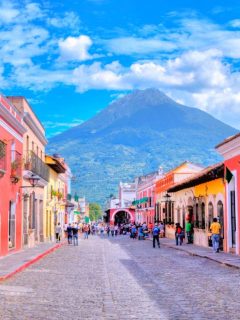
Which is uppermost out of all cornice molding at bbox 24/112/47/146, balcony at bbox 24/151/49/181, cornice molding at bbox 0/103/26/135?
cornice molding at bbox 24/112/47/146

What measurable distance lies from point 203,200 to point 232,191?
7.05 m

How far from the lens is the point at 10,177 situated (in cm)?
2367

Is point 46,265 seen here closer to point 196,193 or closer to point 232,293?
point 232,293

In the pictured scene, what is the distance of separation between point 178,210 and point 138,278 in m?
27.7

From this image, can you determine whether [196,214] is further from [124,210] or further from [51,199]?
[124,210]

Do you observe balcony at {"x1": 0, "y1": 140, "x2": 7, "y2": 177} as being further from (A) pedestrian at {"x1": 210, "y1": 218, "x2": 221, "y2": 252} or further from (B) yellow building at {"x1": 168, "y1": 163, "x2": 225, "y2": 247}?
(B) yellow building at {"x1": 168, "y1": 163, "x2": 225, "y2": 247}

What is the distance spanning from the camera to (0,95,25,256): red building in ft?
71.9

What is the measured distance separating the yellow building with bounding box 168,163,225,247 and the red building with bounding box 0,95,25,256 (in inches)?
341

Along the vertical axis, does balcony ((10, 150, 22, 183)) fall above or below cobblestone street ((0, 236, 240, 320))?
above

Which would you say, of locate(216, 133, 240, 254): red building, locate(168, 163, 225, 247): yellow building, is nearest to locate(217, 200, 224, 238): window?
locate(168, 163, 225, 247): yellow building

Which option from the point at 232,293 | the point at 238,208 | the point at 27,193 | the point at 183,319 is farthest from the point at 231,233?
the point at 183,319

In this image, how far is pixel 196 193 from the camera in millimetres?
34250

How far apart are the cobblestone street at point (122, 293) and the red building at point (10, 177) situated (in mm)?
4756

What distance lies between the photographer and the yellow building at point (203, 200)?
27.3 meters
